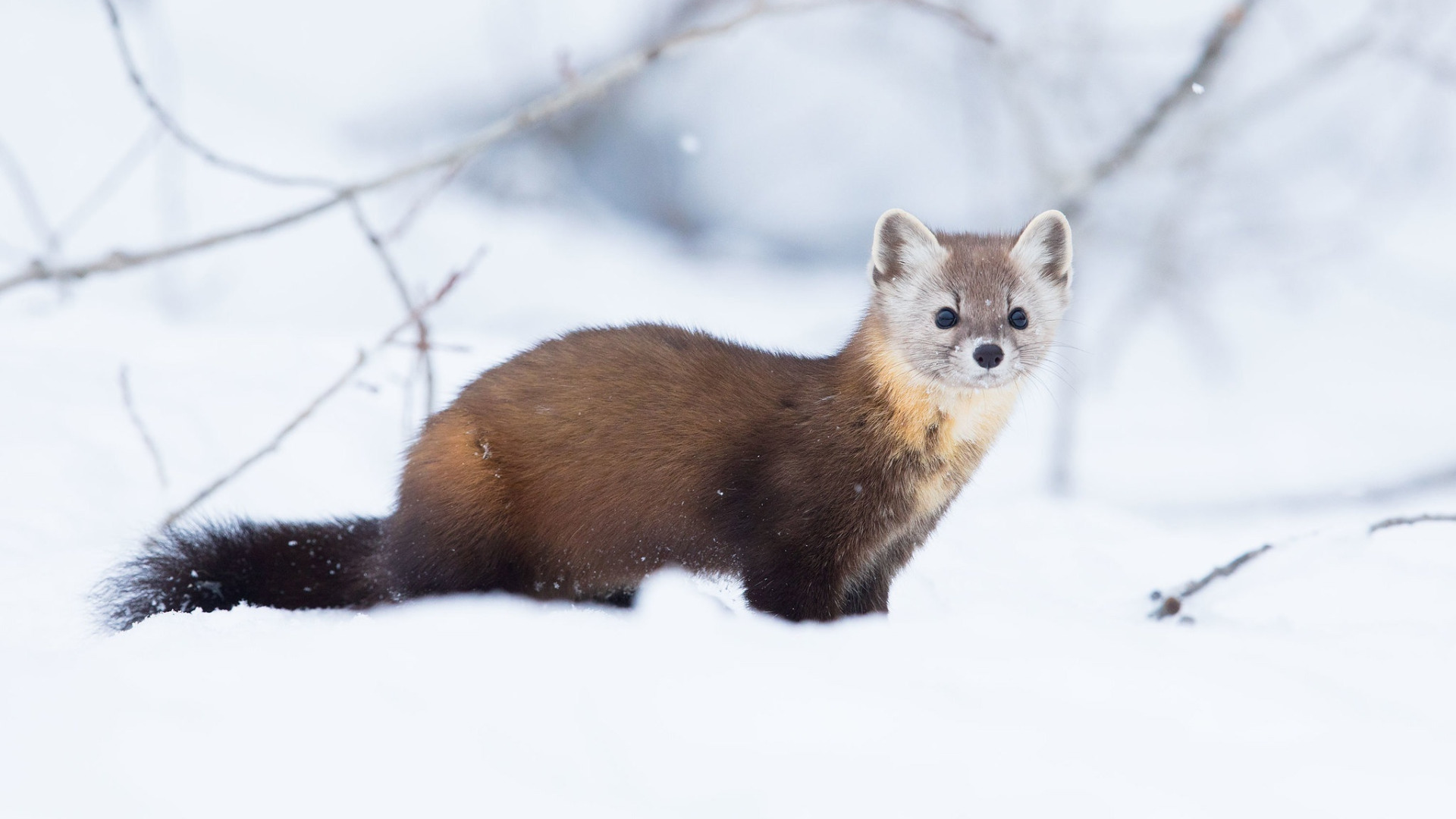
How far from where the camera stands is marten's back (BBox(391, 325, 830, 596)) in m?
3.47

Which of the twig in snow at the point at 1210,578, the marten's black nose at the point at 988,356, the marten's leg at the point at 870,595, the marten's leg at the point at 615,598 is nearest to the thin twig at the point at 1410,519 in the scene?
the twig in snow at the point at 1210,578

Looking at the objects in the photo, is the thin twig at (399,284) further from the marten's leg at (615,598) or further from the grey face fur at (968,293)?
the grey face fur at (968,293)

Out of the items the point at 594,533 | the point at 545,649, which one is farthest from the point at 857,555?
the point at 545,649

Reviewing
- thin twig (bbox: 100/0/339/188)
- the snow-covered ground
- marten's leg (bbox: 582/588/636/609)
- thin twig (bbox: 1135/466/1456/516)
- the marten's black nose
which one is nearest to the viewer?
the snow-covered ground

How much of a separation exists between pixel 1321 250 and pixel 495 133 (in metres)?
A: 9.97

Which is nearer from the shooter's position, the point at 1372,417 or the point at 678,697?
the point at 678,697

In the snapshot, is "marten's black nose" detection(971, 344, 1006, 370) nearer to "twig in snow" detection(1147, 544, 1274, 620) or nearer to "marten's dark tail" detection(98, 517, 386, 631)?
"twig in snow" detection(1147, 544, 1274, 620)

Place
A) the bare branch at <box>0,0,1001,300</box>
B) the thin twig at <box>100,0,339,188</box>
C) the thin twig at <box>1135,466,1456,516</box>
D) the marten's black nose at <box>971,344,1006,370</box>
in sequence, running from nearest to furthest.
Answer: the bare branch at <box>0,0,1001,300</box> → the thin twig at <box>100,0,339,188</box> → the marten's black nose at <box>971,344,1006,370</box> → the thin twig at <box>1135,466,1456,516</box>

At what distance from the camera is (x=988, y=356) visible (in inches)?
132

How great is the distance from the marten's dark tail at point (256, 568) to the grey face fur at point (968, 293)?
172 centimetres

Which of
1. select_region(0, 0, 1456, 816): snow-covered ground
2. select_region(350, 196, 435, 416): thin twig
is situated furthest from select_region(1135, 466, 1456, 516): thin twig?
select_region(350, 196, 435, 416): thin twig

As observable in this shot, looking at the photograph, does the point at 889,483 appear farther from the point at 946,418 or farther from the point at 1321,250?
the point at 1321,250

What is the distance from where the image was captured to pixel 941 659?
2.67 m

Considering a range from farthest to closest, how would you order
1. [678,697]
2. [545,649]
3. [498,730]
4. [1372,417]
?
1. [1372,417]
2. [545,649]
3. [678,697]
4. [498,730]
